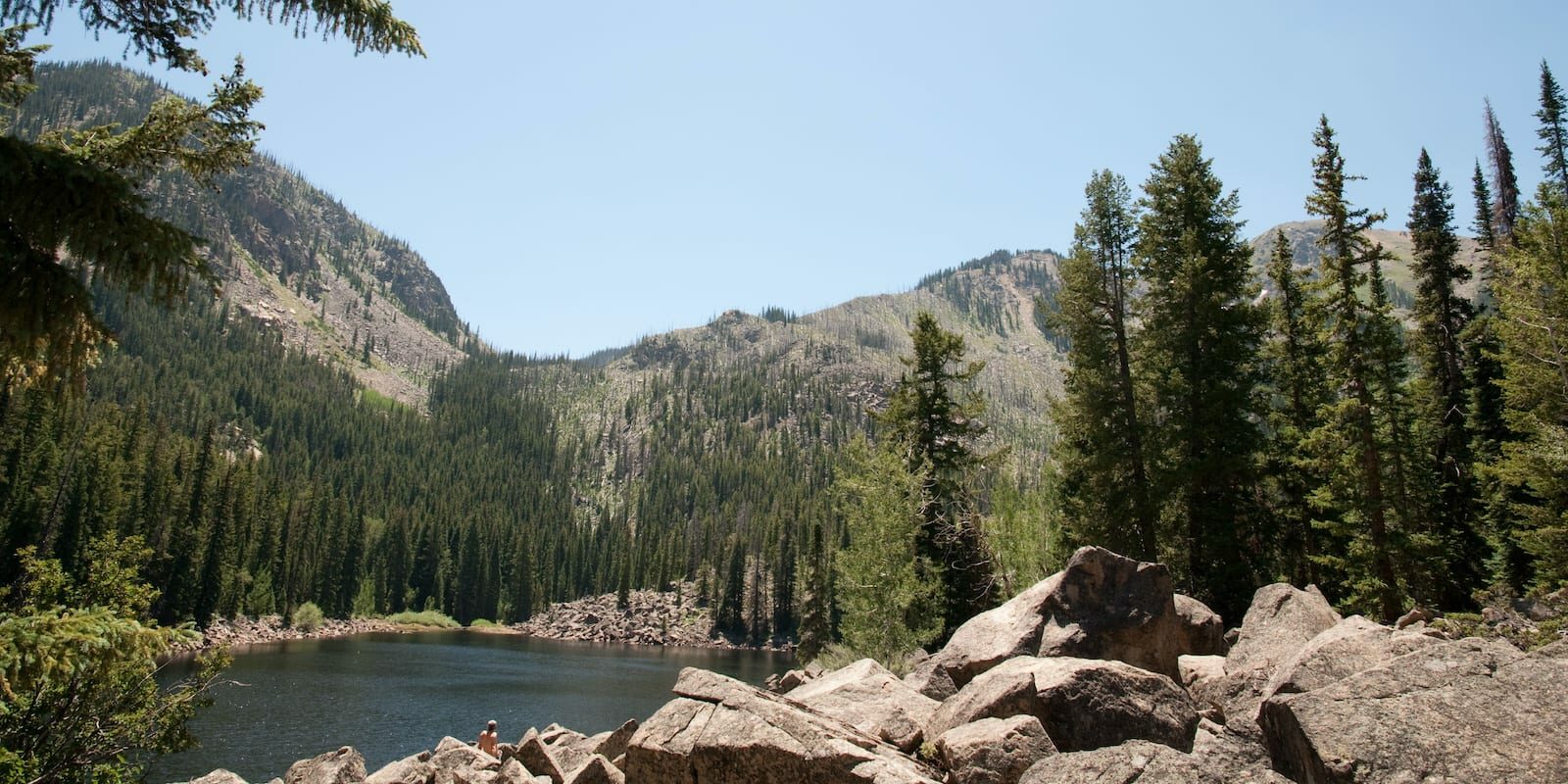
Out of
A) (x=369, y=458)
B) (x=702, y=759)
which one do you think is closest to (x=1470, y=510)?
(x=702, y=759)

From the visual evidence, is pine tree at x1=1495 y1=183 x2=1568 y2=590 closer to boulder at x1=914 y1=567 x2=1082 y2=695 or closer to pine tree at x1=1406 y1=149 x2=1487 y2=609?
pine tree at x1=1406 y1=149 x2=1487 y2=609

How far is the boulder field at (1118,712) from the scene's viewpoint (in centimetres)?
772

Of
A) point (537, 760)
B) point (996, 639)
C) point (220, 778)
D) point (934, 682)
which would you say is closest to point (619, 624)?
point (220, 778)

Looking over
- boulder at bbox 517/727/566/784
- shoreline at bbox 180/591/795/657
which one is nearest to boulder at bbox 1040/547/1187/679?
boulder at bbox 517/727/566/784

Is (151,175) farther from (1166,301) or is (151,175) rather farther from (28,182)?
(1166,301)

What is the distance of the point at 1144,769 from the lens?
7.98 meters

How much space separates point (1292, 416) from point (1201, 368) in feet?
17.0

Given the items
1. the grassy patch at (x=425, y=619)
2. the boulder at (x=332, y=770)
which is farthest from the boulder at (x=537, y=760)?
the grassy patch at (x=425, y=619)

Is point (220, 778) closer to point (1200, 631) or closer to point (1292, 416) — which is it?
point (1200, 631)

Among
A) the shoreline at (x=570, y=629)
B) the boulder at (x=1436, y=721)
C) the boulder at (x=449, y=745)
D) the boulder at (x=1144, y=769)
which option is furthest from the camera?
the shoreline at (x=570, y=629)

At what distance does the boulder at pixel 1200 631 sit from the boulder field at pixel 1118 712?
5 centimetres

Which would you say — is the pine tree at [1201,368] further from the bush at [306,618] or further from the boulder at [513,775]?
the bush at [306,618]

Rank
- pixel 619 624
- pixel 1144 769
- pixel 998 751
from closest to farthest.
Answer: pixel 1144 769, pixel 998 751, pixel 619 624

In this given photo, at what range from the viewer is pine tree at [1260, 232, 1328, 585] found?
86.7 ft
